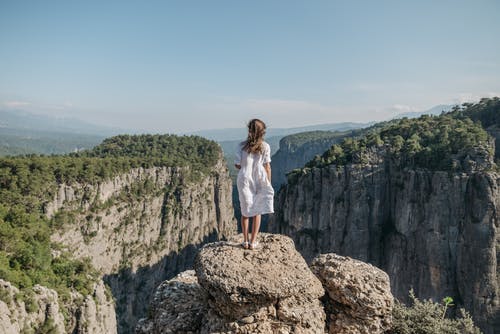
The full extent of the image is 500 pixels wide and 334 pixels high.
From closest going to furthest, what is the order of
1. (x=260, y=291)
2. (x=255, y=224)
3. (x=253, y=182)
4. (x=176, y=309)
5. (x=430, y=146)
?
(x=260, y=291) → (x=255, y=224) → (x=253, y=182) → (x=176, y=309) → (x=430, y=146)

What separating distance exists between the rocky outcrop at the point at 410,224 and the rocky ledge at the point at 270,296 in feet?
124

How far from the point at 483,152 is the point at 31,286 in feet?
156

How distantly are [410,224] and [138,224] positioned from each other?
4746 cm

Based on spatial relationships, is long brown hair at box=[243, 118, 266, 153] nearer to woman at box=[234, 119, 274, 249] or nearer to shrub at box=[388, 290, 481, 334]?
woman at box=[234, 119, 274, 249]

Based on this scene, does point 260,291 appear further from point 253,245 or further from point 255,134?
point 255,134

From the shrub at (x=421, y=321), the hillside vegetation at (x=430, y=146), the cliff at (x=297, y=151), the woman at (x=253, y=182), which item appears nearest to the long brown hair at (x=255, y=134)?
the woman at (x=253, y=182)

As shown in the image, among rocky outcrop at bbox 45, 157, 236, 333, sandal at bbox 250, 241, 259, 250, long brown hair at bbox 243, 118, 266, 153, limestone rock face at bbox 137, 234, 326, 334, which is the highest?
long brown hair at bbox 243, 118, 266, 153

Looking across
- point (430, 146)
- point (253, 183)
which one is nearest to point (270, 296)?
point (253, 183)

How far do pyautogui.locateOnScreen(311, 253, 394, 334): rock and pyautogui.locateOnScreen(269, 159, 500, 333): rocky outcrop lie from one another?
37.3 m

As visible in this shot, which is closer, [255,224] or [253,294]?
[253,294]

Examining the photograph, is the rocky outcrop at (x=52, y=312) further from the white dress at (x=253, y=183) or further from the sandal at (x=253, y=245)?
the white dress at (x=253, y=183)

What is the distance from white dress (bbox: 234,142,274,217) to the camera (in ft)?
29.6

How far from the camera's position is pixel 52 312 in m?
25.5

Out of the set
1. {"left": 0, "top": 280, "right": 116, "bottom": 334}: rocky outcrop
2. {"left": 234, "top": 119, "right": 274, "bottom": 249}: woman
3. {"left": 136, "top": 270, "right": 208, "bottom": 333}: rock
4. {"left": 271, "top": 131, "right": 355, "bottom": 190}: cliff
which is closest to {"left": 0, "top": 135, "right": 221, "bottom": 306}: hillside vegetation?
{"left": 0, "top": 280, "right": 116, "bottom": 334}: rocky outcrop
